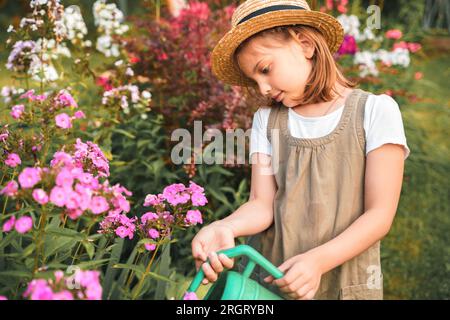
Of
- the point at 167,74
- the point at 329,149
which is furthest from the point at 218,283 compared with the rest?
the point at 167,74

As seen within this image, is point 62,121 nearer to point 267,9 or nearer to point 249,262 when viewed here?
point 249,262

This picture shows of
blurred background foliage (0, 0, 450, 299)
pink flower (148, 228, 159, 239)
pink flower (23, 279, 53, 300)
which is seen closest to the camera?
pink flower (23, 279, 53, 300)

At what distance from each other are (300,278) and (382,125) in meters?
0.56

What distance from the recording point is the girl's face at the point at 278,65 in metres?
1.94

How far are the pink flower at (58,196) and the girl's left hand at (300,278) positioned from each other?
563mm

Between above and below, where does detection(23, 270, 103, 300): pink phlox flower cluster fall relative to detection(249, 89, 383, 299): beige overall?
above

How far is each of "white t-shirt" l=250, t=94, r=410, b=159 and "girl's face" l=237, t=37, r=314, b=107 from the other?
9 centimetres

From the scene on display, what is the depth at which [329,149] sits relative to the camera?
6.33 ft

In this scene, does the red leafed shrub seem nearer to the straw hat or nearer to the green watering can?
the straw hat

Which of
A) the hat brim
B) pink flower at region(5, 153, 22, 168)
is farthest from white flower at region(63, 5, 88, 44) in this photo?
pink flower at region(5, 153, 22, 168)

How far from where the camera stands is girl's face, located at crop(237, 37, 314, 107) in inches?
76.2

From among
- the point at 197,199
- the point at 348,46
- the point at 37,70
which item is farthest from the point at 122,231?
the point at 348,46

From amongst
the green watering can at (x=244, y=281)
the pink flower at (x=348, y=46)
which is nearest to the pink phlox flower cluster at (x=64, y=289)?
the green watering can at (x=244, y=281)
